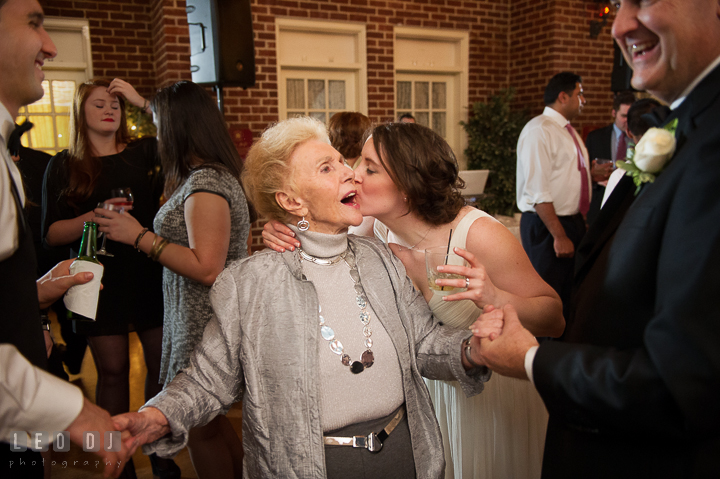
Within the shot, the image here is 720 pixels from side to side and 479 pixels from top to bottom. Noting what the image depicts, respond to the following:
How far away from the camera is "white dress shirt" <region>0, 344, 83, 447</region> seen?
90cm

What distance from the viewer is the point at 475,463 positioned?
1.94 m

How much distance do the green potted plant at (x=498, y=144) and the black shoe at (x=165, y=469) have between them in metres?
4.65

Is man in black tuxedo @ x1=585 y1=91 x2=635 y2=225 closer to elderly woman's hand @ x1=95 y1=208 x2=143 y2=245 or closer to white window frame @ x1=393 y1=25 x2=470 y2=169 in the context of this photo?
white window frame @ x1=393 y1=25 x2=470 y2=169

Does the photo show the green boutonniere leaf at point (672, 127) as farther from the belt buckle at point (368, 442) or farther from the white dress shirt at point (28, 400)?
the white dress shirt at point (28, 400)

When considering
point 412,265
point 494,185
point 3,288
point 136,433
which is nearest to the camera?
point 3,288

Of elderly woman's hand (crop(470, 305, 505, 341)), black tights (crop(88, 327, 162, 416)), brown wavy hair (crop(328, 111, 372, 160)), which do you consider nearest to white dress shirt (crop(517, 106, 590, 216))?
brown wavy hair (crop(328, 111, 372, 160))

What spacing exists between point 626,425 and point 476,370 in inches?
18.5

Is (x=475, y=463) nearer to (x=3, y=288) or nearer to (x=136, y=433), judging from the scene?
(x=136, y=433)

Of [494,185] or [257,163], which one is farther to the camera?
[494,185]

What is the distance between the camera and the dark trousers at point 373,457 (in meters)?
1.28

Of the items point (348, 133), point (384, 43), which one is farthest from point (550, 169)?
point (384, 43)

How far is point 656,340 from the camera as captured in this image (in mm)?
821

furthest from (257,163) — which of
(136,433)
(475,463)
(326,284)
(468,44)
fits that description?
(468,44)

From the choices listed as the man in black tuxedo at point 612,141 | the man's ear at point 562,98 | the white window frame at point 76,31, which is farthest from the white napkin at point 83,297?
the white window frame at point 76,31
